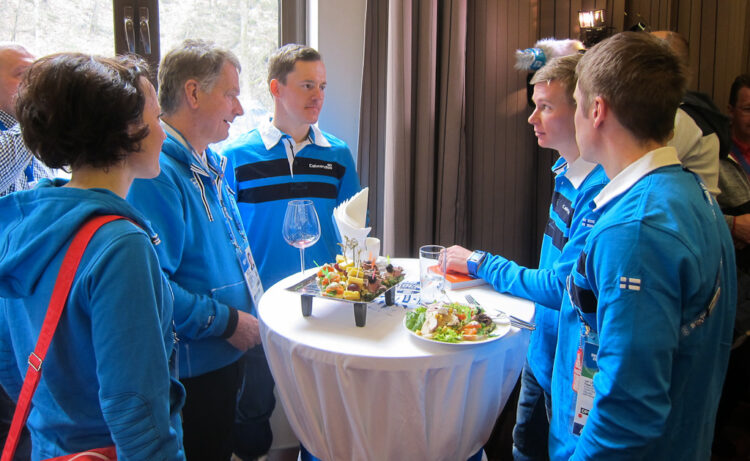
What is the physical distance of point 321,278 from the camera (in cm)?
150

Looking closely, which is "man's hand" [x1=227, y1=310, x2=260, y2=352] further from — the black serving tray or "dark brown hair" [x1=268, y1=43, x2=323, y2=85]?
"dark brown hair" [x1=268, y1=43, x2=323, y2=85]

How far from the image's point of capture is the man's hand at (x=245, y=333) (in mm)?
1547

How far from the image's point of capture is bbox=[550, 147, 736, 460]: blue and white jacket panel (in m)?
0.87

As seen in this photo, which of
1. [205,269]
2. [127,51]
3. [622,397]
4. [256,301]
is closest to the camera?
[622,397]

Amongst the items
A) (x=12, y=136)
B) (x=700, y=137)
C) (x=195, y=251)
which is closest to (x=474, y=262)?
(x=195, y=251)

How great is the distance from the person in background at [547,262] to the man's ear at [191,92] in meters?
1.01

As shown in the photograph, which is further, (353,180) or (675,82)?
(353,180)

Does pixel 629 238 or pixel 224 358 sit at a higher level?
pixel 629 238

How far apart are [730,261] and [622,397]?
40 centimetres

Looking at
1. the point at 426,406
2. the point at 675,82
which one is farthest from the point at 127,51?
the point at 675,82

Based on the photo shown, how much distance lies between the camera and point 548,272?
4.93 ft

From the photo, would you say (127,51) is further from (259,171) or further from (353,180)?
(353,180)

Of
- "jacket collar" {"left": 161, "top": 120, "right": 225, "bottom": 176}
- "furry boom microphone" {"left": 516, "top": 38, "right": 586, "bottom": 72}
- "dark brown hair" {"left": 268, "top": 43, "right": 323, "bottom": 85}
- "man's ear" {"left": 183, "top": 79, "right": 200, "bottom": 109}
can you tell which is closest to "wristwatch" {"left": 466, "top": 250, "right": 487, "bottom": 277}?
"jacket collar" {"left": 161, "top": 120, "right": 225, "bottom": 176}

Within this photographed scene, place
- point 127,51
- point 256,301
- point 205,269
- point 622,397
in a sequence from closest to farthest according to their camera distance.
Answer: point 622,397 → point 205,269 → point 256,301 → point 127,51
